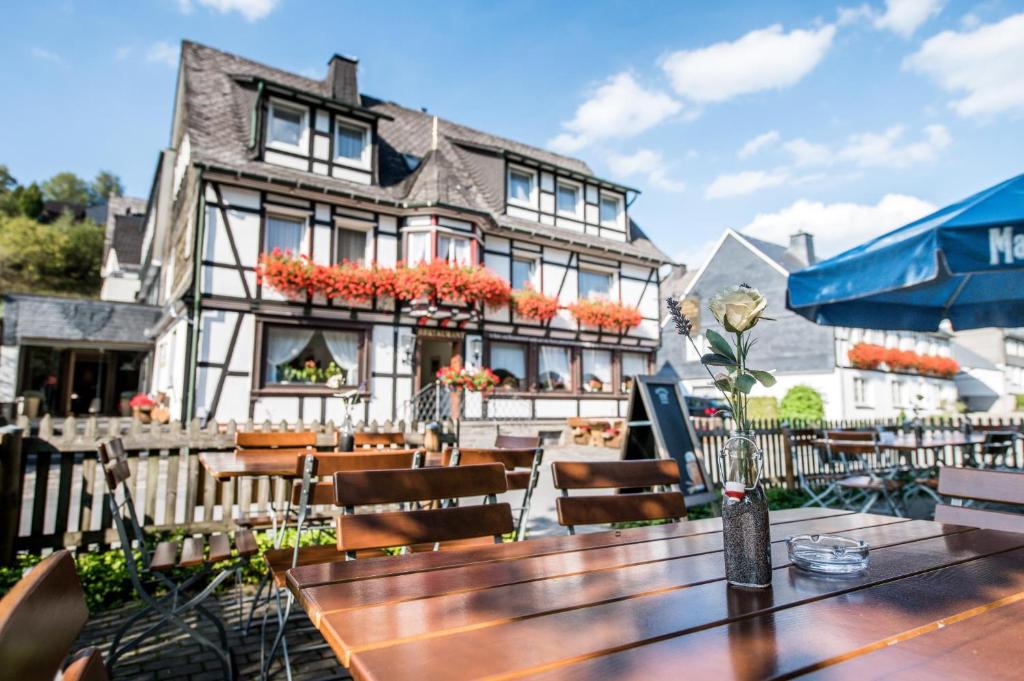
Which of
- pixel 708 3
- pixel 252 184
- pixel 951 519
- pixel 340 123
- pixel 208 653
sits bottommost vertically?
pixel 208 653

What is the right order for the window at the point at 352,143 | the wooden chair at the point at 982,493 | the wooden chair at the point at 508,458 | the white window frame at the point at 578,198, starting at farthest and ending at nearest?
the white window frame at the point at 578,198, the window at the point at 352,143, the wooden chair at the point at 508,458, the wooden chair at the point at 982,493

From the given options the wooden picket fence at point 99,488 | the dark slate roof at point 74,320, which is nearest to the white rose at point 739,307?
the wooden picket fence at point 99,488

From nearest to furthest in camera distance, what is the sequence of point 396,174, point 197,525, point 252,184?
point 197,525 → point 252,184 → point 396,174

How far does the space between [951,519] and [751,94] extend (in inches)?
444

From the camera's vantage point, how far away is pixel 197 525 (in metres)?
5.07

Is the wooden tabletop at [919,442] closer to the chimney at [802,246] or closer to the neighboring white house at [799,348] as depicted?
the neighboring white house at [799,348]

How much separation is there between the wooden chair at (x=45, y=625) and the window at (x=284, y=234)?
1320cm

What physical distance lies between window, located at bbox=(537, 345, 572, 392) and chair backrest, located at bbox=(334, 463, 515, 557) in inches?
568

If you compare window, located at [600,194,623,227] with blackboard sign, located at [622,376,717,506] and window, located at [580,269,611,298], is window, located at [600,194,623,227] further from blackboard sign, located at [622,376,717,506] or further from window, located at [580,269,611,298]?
blackboard sign, located at [622,376,717,506]

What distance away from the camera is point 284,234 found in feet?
44.2

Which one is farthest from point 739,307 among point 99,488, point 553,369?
point 553,369

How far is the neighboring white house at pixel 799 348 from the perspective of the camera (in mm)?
24359

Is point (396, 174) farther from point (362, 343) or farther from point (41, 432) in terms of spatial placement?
point (41, 432)

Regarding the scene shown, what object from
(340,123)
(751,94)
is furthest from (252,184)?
(751,94)
